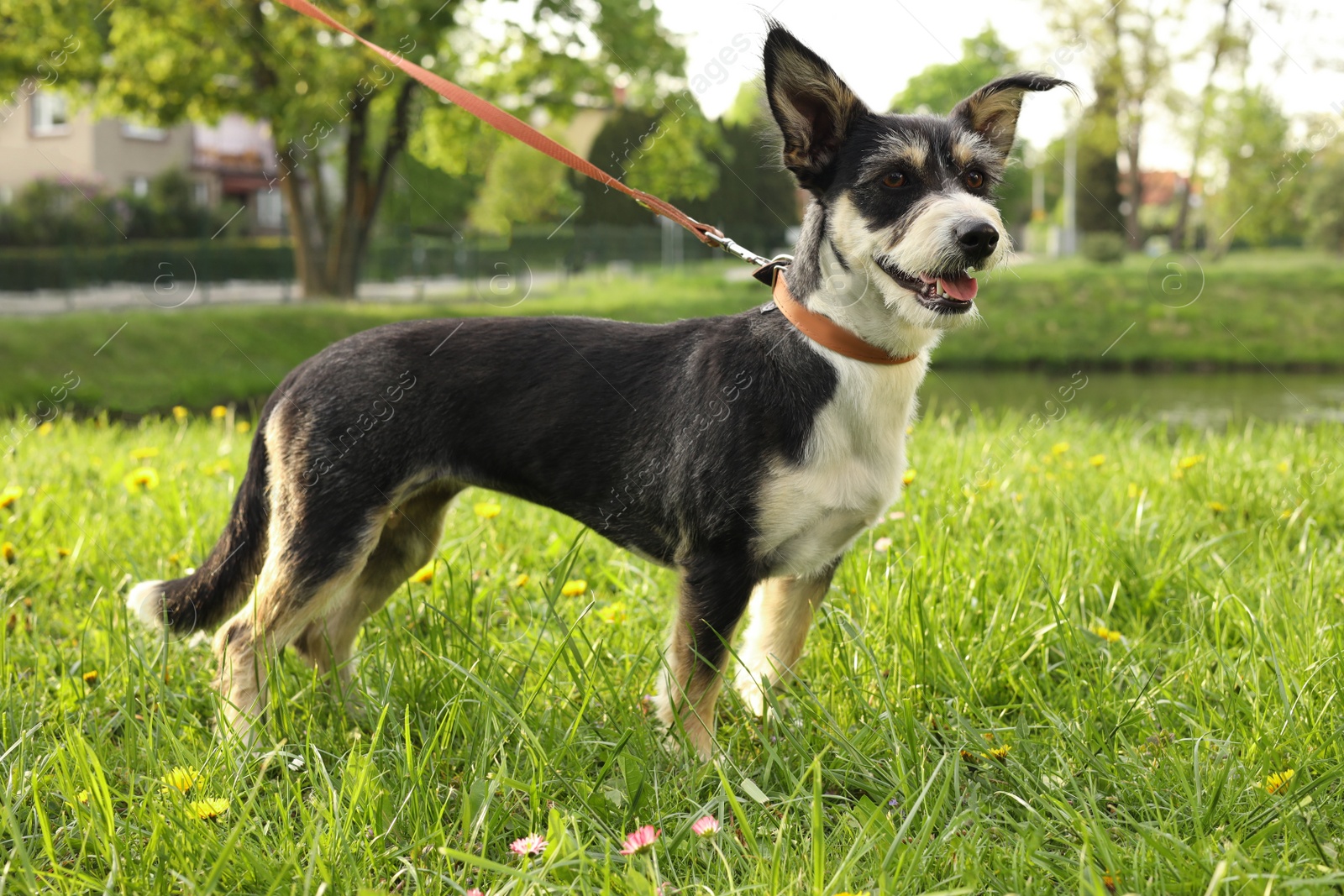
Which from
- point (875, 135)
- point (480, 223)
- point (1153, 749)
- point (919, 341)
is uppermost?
point (875, 135)

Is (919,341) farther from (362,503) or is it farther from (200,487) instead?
(200,487)

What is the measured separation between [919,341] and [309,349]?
49.6 feet

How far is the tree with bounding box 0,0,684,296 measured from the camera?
17.0m

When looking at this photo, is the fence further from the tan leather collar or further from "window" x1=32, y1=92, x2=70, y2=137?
the tan leather collar

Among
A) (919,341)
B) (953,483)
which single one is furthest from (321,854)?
(953,483)

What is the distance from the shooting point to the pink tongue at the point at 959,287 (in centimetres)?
272

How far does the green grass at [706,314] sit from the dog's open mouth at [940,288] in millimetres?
8454

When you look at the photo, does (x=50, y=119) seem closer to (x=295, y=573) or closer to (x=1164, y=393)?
(x=1164, y=393)

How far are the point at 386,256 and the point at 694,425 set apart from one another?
27.2 m

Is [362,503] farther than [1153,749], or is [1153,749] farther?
[362,503]

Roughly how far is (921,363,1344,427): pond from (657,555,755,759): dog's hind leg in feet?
28.2

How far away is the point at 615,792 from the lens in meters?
2.53

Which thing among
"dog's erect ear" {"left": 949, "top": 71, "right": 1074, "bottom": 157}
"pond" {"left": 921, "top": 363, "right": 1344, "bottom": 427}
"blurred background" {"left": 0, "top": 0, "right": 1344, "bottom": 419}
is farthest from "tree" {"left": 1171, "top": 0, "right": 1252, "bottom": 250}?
"dog's erect ear" {"left": 949, "top": 71, "right": 1074, "bottom": 157}

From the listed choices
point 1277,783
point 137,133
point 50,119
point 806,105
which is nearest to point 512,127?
point 806,105
